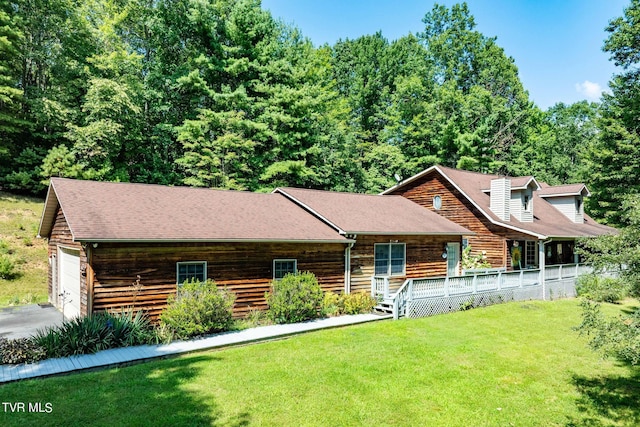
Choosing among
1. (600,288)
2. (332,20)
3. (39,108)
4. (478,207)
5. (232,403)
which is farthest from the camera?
(332,20)

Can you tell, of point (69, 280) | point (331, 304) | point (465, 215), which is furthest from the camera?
point (465, 215)

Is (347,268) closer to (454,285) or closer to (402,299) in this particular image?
(402,299)

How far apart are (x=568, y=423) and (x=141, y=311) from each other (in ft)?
32.1

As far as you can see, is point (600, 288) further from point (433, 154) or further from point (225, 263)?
point (433, 154)

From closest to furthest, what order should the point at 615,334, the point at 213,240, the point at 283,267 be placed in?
1. the point at 615,334
2. the point at 213,240
3. the point at 283,267

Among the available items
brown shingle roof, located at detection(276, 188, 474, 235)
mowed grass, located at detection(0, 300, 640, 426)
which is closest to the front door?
brown shingle roof, located at detection(276, 188, 474, 235)

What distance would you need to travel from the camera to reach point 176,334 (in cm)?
1063

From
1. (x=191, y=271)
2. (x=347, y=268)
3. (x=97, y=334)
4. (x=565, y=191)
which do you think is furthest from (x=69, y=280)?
(x=565, y=191)

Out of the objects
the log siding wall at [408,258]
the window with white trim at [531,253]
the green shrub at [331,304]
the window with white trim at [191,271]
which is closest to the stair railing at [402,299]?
the log siding wall at [408,258]

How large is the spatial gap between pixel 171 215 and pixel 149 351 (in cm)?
445

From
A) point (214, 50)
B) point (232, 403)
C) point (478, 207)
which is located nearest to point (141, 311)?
point (232, 403)

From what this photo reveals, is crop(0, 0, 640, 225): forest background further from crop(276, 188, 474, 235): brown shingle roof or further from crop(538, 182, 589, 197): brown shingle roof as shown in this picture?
crop(538, 182, 589, 197): brown shingle roof

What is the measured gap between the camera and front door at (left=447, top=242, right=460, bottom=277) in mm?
19203

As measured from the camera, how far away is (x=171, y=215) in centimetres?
1261
